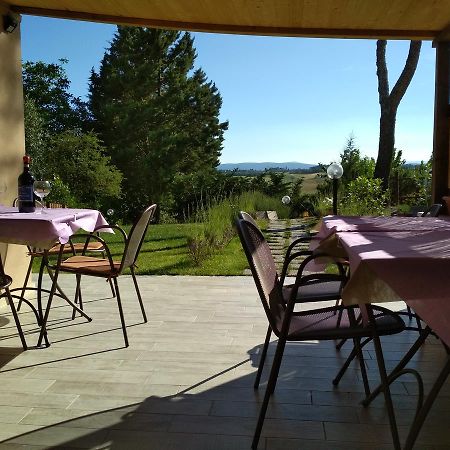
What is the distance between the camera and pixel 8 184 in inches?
170

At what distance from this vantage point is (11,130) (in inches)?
172

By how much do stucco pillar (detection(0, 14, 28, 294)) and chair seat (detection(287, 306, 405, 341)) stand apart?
2.90 meters

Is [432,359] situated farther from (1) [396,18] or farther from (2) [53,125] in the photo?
(2) [53,125]

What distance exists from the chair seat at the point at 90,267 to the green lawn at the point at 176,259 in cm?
204

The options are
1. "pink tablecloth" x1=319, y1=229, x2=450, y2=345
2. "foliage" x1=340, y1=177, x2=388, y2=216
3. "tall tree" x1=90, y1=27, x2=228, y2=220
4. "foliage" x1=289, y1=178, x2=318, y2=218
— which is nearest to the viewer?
"pink tablecloth" x1=319, y1=229, x2=450, y2=345

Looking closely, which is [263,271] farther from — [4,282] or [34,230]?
[4,282]

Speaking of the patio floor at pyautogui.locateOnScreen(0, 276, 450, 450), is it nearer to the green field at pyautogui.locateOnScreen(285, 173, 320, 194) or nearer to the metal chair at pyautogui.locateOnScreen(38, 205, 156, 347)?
the metal chair at pyautogui.locateOnScreen(38, 205, 156, 347)

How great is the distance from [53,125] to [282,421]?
2408 centimetres

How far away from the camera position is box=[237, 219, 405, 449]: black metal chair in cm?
192

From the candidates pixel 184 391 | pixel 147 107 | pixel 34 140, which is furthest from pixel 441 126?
pixel 147 107

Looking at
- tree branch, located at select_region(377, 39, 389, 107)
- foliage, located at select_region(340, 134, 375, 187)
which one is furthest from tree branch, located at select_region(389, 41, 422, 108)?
foliage, located at select_region(340, 134, 375, 187)

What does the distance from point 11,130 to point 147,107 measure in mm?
19299

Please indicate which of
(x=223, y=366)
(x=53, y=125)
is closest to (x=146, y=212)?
(x=223, y=366)

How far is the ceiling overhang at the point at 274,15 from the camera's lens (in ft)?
14.4
